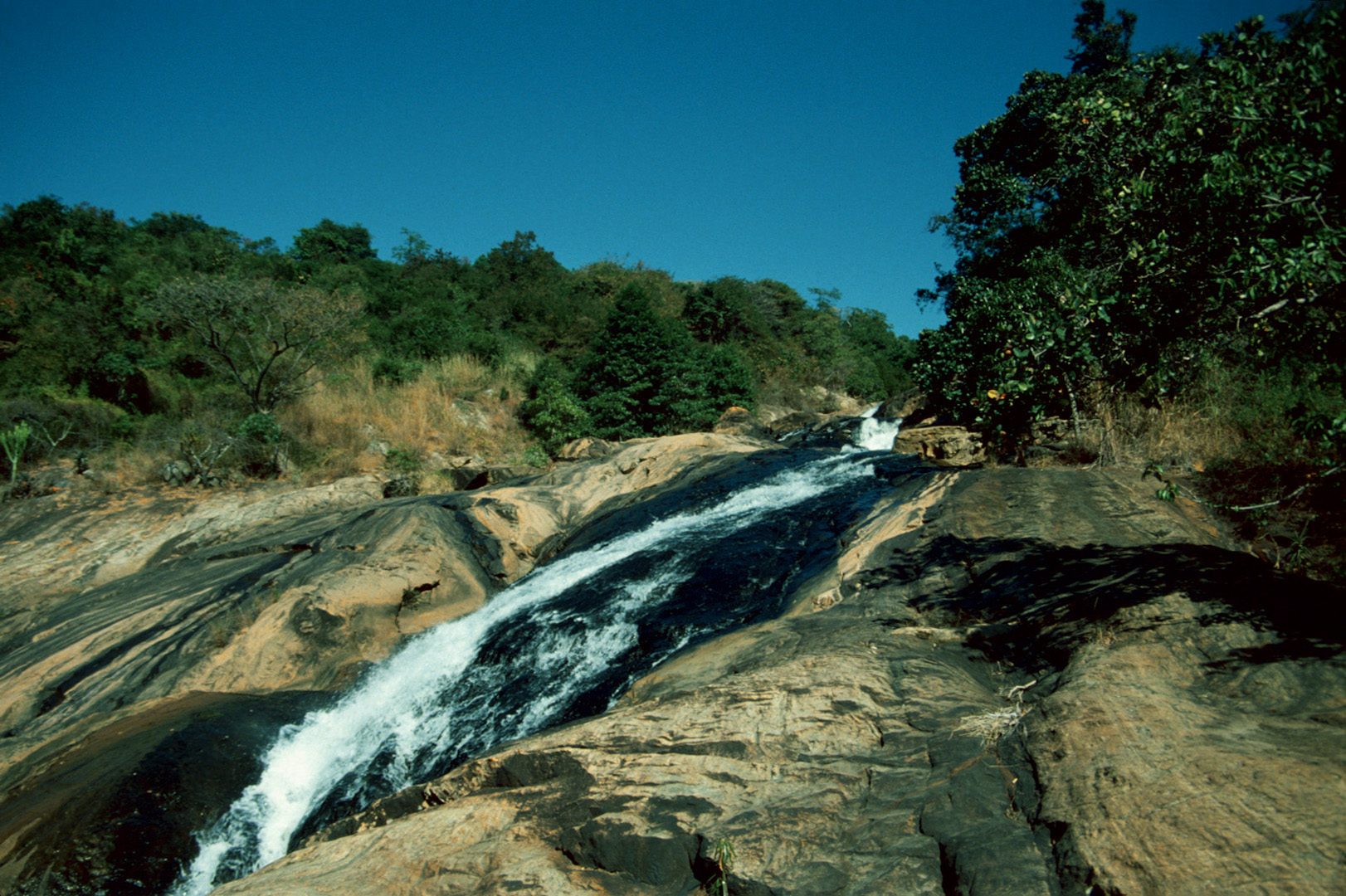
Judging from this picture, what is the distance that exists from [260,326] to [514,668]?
13192 millimetres

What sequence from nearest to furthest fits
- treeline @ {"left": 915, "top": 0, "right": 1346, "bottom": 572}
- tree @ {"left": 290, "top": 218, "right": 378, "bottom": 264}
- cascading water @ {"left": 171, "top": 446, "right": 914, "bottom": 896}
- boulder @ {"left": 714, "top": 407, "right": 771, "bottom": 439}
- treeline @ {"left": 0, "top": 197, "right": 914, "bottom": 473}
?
treeline @ {"left": 915, "top": 0, "right": 1346, "bottom": 572}, cascading water @ {"left": 171, "top": 446, "right": 914, "bottom": 896}, treeline @ {"left": 0, "top": 197, "right": 914, "bottom": 473}, boulder @ {"left": 714, "top": 407, "right": 771, "bottom": 439}, tree @ {"left": 290, "top": 218, "right": 378, "bottom": 264}

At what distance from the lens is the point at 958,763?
313cm

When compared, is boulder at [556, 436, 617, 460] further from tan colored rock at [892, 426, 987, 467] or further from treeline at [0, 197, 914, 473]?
tan colored rock at [892, 426, 987, 467]

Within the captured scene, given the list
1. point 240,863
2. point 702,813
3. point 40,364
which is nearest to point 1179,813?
point 702,813

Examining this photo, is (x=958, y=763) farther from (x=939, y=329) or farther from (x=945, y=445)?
(x=939, y=329)

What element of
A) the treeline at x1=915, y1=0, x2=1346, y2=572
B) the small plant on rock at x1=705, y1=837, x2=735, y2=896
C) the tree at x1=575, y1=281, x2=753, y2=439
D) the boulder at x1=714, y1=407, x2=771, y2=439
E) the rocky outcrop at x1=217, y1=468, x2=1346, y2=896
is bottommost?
the small plant on rock at x1=705, y1=837, x2=735, y2=896

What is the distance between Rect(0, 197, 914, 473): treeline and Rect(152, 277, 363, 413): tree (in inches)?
1.6

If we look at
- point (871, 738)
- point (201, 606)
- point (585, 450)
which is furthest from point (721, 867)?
point (585, 450)

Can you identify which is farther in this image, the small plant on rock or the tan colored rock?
the tan colored rock

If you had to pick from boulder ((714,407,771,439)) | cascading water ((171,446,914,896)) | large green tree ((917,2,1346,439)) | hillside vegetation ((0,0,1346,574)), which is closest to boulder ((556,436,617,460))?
hillside vegetation ((0,0,1346,574))

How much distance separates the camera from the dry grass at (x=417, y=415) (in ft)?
51.7

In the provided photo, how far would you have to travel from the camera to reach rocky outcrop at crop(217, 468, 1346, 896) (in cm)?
238

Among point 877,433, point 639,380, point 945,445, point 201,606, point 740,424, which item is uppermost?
point 639,380

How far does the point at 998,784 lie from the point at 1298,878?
106 cm
